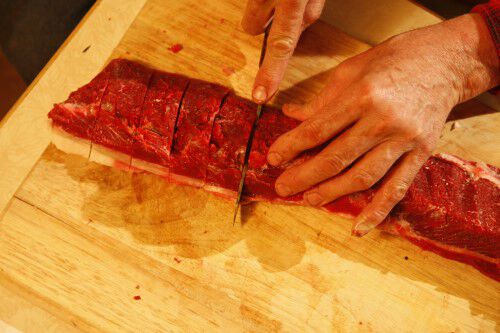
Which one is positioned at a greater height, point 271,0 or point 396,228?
point 271,0

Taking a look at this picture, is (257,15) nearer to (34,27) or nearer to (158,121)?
(158,121)

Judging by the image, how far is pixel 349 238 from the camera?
2.84 meters

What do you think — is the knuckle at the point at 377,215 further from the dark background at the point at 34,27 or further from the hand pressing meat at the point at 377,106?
the dark background at the point at 34,27

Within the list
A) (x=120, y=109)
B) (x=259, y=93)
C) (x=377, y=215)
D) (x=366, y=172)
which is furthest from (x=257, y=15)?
(x=377, y=215)

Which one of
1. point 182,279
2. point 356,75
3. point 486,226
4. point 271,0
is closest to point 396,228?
point 486,226

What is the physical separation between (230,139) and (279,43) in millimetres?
690

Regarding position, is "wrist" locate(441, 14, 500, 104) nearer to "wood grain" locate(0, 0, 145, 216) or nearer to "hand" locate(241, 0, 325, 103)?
"hand" locate(241, 0, 325, 103)

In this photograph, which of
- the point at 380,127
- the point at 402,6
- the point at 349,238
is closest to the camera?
the point at 380,127

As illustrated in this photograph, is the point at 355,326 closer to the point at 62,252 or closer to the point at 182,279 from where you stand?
the point at 182,279

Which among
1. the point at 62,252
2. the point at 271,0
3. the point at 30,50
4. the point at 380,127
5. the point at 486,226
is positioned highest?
the point at 271,0

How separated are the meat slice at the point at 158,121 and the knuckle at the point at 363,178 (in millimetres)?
1222

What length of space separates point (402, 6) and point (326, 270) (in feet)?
7.80

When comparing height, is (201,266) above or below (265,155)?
below

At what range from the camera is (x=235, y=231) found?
2779mm
